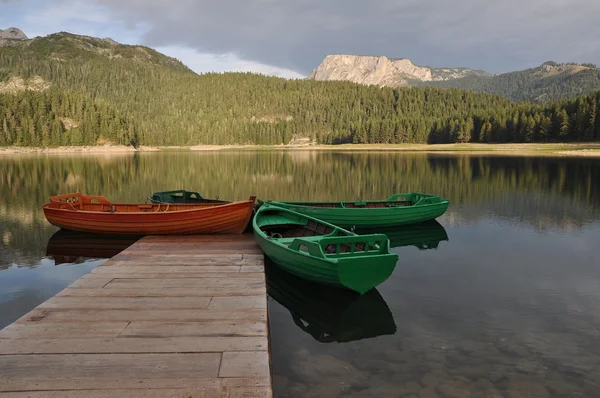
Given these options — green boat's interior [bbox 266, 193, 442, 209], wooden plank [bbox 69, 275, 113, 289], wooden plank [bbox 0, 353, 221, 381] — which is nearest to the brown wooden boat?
green boat's interior [bbox 266, 193, 442, 209]

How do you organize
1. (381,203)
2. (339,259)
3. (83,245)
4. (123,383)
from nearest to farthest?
(123,383) < (339,259) < (83,245) < (381,203)

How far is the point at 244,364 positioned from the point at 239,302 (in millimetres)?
2898

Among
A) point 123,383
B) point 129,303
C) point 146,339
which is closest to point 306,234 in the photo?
point 129,303

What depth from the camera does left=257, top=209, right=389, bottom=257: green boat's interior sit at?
11625mm

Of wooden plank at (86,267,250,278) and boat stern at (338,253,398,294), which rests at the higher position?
boat stern at (338,253,398,294)

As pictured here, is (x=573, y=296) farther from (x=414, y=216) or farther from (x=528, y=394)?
(x=414, y=216)

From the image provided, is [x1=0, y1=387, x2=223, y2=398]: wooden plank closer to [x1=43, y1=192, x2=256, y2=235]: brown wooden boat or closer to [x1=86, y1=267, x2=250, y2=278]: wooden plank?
[x1=86, y1=267, x2=250, y2=278]: wooden plank

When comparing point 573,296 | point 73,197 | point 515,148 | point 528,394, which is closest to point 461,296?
point 573,296

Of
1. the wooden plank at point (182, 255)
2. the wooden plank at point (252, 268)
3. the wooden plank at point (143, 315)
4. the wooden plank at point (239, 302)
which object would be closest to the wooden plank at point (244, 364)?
the wooden plank at point (143, 315)

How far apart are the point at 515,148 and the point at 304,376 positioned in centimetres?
13304

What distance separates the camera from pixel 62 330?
25.2 feet

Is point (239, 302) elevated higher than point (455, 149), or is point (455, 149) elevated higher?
point (455, 149)

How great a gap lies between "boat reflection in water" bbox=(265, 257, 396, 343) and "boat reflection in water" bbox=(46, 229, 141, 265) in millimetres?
8552

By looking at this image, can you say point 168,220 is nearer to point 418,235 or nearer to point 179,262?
point 179,262
